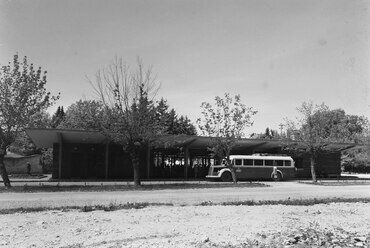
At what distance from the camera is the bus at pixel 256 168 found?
33.2 metres

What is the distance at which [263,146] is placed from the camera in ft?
136

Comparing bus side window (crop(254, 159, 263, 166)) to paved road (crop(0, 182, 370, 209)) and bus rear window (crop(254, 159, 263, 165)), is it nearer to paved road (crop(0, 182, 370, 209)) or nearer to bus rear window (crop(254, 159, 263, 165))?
bus rear window (crop(254, 159, 263, 165))

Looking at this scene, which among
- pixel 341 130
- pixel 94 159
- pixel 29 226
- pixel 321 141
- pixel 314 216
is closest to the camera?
pixel 29 226

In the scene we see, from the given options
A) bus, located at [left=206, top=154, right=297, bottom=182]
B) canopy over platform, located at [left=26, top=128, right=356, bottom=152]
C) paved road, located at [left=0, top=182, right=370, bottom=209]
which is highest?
canopy over platform, located at [left=26, top=128, right=356, bottom=152]

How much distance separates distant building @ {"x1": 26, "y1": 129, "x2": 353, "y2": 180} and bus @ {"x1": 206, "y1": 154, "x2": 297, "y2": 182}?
212cm

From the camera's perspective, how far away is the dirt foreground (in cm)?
794

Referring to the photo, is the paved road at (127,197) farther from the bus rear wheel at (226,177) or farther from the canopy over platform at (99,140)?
the bus rear wheel at (226,177)

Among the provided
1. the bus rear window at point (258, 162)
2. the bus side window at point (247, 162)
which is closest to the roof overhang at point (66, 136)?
the bus side window at point (247, 162)

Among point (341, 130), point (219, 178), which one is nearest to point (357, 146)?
point (341, 130)

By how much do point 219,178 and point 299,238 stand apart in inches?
964

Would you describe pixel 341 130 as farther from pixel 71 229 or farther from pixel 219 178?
pixel 71 229

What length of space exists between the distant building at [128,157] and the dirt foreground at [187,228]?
23.2 m

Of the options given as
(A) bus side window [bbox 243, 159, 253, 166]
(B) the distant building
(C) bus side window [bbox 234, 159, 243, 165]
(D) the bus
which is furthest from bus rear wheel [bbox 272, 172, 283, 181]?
(B) the distant building

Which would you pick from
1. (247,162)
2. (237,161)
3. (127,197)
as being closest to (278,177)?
(247,162)
